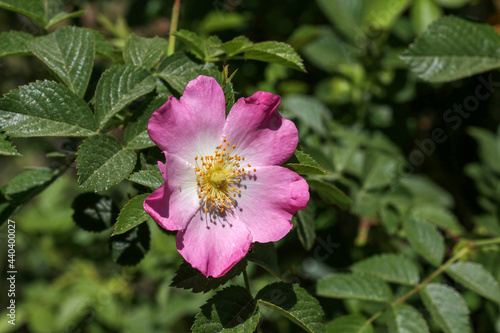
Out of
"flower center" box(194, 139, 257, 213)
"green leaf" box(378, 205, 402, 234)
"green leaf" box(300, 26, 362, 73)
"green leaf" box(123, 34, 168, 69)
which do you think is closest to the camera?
"flower center" box(194, 139, 257, 213)

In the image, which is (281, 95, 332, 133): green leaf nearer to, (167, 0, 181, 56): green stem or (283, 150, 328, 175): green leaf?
(167, 0, 181, 56): green stem

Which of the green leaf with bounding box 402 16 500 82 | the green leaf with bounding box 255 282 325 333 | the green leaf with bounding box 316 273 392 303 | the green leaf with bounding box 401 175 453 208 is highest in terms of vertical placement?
the green leaf with bounding box 402 16 500 82

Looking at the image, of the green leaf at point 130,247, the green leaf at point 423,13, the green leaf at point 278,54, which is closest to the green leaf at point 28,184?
the green leaf at point 130,247

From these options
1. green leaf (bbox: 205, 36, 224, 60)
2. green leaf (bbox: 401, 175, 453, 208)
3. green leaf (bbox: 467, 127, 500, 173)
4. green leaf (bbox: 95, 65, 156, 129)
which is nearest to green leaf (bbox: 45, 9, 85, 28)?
green leaf (bbox: 95, 65, 156, 129)

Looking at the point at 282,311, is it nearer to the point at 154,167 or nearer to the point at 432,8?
the point at 154,167

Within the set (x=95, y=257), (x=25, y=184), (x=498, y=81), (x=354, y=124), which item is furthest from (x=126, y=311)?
(x=498, y=81)

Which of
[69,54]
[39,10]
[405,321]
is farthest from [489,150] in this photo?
[39,10]

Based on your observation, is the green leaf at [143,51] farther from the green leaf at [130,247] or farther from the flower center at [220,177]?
the green leaf at [130,247]
